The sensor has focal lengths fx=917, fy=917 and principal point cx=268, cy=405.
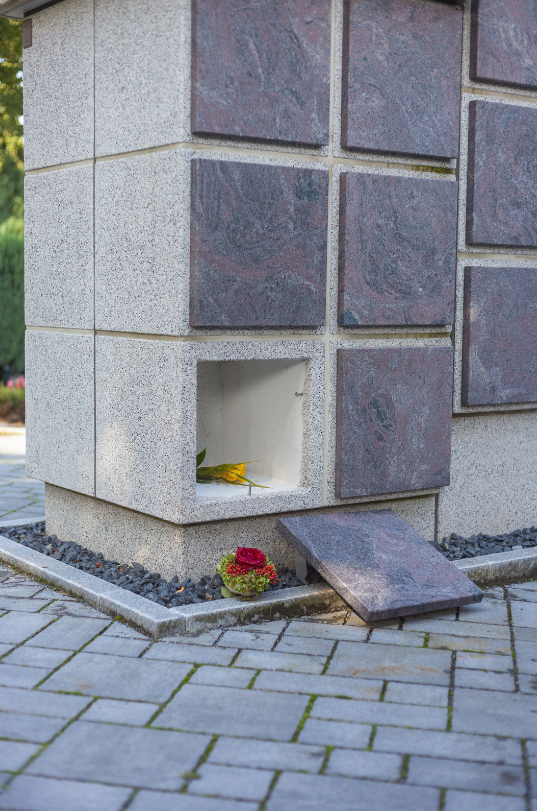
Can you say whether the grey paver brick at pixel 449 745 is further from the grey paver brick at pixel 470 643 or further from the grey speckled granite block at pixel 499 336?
the grey speckled granite block at pixel 499 336

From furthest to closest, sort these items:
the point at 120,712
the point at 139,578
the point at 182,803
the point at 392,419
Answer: the point at 392,419
the point at 139,578
the point at 120,712
the point at 182,803

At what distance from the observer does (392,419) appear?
467cm

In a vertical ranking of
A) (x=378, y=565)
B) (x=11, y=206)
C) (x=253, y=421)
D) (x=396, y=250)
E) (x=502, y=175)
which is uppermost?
(x=11, y=206)

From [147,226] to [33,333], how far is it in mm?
1298

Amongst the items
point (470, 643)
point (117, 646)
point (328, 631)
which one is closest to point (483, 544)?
point (470, 643)

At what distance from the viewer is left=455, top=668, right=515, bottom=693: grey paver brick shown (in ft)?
11.1

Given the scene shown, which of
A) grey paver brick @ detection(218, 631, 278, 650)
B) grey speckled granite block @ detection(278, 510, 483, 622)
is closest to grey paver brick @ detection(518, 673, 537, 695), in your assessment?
grey speckled granite block @ detection(278, 510, 483, 622)

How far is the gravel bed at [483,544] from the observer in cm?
496

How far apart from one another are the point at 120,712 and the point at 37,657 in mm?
623

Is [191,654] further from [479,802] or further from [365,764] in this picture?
[479,802]

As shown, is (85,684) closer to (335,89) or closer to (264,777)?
(264,777)

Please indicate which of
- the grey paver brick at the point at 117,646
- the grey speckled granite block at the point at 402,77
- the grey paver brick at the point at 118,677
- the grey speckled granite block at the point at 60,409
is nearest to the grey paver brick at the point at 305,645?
the grey paver brick at the point at 118,677

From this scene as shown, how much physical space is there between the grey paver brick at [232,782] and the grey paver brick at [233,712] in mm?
231

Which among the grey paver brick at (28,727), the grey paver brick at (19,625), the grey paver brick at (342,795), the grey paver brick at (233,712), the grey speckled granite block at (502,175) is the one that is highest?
the grey speckled granite block at (502,175)
